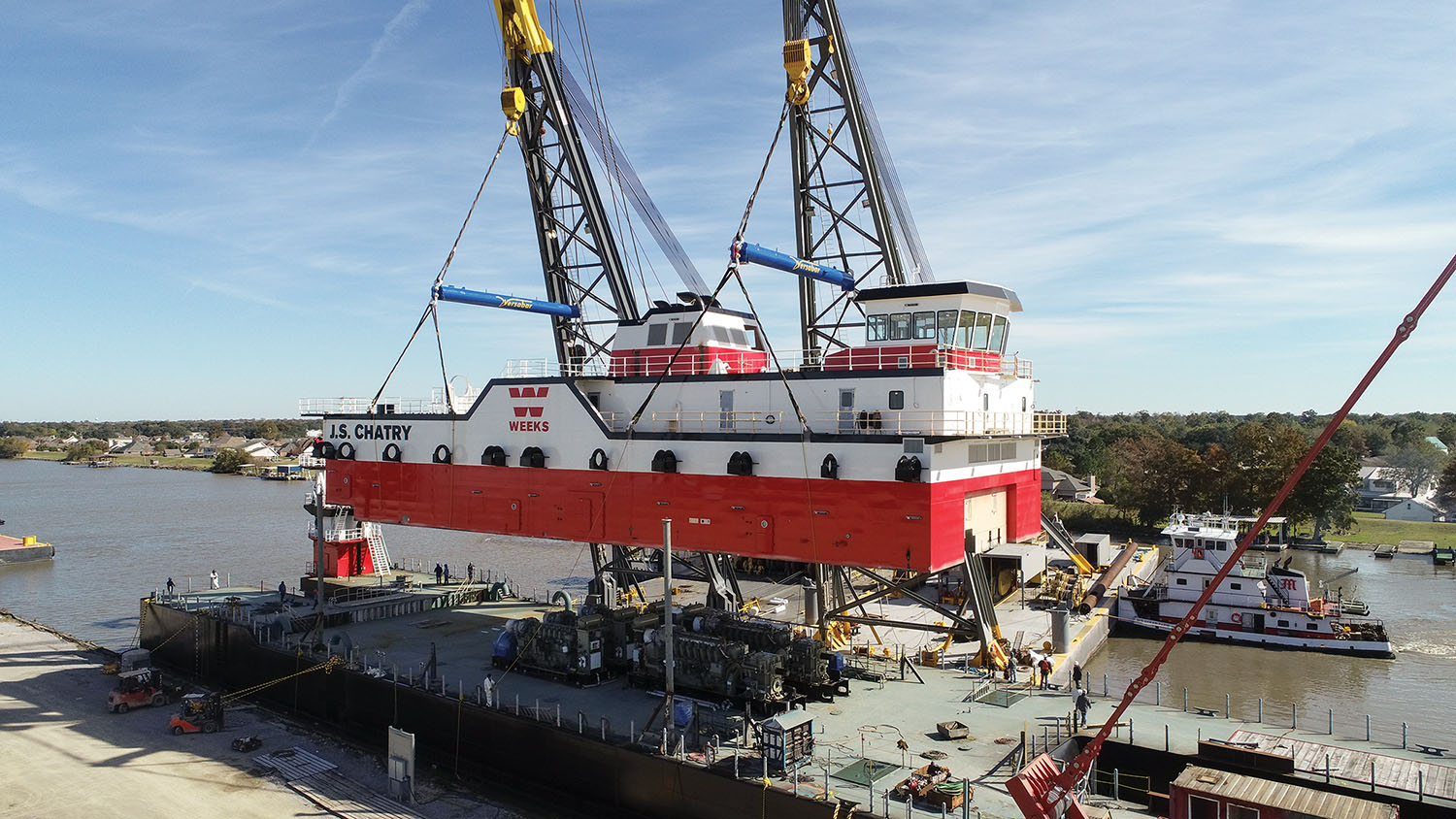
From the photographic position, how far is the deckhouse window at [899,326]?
79.0 feet

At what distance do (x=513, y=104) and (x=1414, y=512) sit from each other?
267 feet

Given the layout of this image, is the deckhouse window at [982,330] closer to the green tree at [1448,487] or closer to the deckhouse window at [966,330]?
the deckhouse window at [966,330]

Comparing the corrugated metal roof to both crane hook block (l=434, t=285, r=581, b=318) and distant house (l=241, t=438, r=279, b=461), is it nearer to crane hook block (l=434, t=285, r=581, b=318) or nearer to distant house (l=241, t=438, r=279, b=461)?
crane hook block (l=434, t=285, r=581, b=318)

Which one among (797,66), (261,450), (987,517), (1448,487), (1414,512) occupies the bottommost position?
(1414,512)

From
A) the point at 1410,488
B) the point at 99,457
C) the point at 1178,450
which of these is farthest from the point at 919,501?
the point at 99,457

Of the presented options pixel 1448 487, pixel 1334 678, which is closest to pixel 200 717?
pixel 1334 678

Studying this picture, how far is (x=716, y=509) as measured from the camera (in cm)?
2388

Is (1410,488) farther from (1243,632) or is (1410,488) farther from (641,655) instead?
(641,655)

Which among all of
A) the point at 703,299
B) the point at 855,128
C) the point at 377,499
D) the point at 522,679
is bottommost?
the point at 522,679

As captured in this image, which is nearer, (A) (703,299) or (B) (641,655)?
(B) (641,655)

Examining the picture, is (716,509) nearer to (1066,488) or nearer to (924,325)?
(924,325)

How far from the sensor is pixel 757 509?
914 inches

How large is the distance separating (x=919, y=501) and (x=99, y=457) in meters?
197

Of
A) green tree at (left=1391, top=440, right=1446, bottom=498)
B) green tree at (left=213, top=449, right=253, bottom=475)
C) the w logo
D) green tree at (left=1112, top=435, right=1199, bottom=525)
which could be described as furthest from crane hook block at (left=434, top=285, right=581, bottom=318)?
green tree at (left=213, top=449, right=253, bottom=475)
